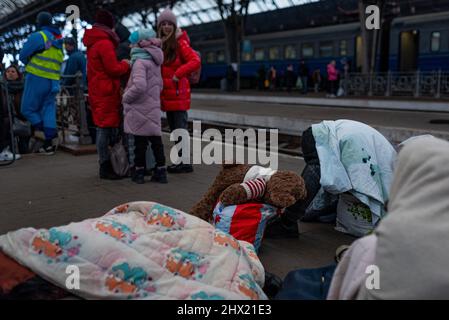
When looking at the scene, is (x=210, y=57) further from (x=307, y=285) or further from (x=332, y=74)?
(x=307, y=285)

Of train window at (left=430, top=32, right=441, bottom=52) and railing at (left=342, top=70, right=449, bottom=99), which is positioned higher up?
train window at (left=430, top=32, right=441, bottom=52)

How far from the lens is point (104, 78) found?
5238mm

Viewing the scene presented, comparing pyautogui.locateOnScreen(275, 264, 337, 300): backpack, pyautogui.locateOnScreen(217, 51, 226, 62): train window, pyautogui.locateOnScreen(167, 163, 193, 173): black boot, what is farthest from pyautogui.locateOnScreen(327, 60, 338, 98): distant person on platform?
pyautogui.locateOnScreen(275, 264, 337, 300): backpack

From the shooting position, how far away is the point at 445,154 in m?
1.64

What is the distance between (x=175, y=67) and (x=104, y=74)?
81 centimetres

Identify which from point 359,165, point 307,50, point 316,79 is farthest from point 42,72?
point 307,50

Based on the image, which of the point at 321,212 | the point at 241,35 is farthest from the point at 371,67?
the point at 321,212

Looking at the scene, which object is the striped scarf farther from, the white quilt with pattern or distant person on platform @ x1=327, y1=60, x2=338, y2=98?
distant person on platform @ x1=327, y1=60, x2=338, y2=98

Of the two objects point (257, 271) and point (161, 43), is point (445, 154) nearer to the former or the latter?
point (257, 271)

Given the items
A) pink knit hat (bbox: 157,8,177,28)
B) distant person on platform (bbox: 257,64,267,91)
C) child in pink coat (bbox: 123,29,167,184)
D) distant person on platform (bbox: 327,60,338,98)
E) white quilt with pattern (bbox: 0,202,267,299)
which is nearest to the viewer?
white quilt with pattern (bbox: 0,202,267,299)

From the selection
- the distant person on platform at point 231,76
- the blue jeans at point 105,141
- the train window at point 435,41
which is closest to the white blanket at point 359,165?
the blue jeans at point 105,141

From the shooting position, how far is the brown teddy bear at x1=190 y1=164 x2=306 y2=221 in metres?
3.25

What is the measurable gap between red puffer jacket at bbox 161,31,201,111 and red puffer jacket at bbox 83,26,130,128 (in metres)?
0.49

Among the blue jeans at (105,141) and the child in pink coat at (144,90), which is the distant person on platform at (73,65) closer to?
the blue jeans at (105,141)
